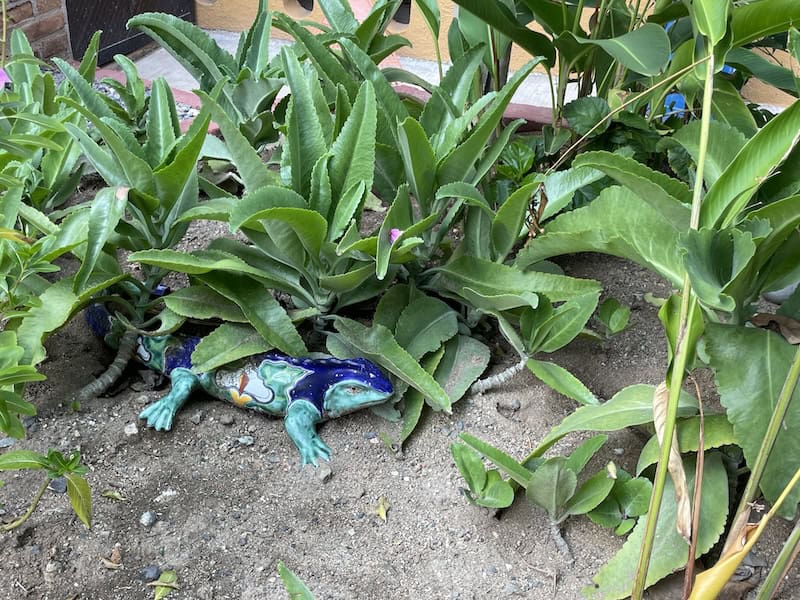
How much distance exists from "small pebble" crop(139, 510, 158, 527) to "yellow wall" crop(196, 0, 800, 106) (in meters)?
2.48

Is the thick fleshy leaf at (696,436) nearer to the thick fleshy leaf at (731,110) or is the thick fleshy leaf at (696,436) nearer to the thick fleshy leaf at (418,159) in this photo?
the thick fleshy leaf at (418,159)

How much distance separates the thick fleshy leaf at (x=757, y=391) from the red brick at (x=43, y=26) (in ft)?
7.96

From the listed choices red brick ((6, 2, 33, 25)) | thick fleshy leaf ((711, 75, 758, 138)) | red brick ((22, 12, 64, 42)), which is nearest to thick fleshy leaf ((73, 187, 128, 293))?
thick fleshy leaf ((711, 75, 758, 138))

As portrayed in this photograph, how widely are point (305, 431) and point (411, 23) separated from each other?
2.65m

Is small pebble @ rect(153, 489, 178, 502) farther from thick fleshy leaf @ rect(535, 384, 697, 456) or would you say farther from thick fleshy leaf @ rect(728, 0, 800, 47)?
thick fleshy leaf @ rect(728, 0, 800, 47)

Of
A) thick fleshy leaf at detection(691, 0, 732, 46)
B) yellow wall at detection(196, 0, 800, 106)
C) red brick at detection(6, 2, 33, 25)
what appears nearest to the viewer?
thick fleshy leaf at detection(691, 0, 732, 46)

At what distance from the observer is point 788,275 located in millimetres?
1046

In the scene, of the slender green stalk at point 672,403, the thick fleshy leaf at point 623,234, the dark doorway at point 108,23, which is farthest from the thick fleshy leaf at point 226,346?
the dark doorway at point 108,23

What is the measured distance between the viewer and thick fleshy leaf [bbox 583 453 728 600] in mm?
968

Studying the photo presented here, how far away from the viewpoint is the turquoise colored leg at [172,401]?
122 centimetres

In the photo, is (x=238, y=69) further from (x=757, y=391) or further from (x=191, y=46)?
(x=757, y=391)

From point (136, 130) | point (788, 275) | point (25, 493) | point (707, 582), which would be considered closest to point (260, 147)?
point (136, 130)

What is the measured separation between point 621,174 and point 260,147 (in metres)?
0.97

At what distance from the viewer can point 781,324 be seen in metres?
1.07
